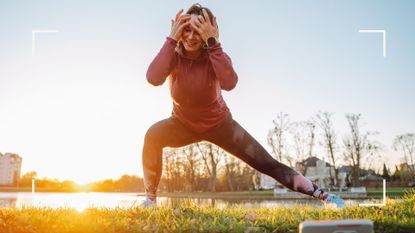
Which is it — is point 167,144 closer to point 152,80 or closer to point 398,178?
point 152,80

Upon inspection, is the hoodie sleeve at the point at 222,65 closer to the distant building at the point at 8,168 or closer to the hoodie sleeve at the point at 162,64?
the hoodie sleeve at the point at 162,64

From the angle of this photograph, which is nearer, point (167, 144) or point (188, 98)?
point (188, 98)

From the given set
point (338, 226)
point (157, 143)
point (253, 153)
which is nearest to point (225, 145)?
point (253, 153)

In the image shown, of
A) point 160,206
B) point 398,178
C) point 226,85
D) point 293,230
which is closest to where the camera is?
point 293,230

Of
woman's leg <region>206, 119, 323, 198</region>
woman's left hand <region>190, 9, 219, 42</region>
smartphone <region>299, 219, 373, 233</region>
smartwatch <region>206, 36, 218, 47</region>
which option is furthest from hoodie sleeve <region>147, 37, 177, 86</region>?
smartphone <region>299, 219, 373, 233</region>

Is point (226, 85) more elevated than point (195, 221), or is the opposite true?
point (226, 85)

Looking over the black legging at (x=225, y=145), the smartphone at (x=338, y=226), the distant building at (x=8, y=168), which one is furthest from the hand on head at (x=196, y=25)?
the distant building at (x=8, y=168)

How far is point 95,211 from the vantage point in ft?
14.9

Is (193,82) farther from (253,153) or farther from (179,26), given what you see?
(253,153)

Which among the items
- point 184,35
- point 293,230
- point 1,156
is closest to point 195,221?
point 293,230

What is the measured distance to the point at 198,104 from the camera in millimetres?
4625

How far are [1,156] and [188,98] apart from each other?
253 feet

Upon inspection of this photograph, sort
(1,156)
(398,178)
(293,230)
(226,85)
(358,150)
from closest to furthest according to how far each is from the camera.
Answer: (293,230)
(226,85)
(358,150)
(398,178)
(1,156)

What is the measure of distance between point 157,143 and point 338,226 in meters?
3.01
